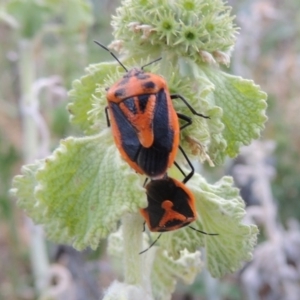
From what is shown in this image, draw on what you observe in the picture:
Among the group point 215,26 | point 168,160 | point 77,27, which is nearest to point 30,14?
point 77,27

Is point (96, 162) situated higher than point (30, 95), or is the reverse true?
point (96, 162)

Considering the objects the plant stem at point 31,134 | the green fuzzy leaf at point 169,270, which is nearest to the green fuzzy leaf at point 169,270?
the green fuzzy leaf at point 169,270

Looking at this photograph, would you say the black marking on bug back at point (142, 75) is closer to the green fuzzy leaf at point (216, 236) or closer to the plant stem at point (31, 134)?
the green fuzzy leaf at point (216, 236)

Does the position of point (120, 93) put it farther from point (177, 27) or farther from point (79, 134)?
point (79, 134)

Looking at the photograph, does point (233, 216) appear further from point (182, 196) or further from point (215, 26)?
point (215, 26)

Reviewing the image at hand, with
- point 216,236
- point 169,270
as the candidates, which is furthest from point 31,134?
point 216,236

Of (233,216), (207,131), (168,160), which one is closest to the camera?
(168,160)
